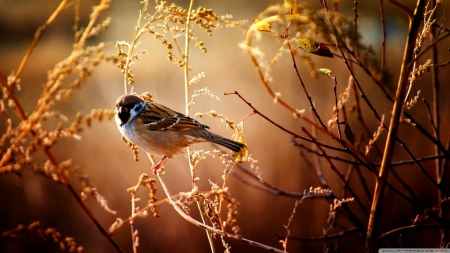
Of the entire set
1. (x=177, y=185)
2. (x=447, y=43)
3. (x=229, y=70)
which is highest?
(x=447, y=43)

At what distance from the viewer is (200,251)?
3.82 m

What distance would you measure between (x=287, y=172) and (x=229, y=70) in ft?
7.32

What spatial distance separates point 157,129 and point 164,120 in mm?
98

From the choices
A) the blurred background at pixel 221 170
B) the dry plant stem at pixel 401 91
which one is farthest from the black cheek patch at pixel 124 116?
the dry plant stem at pixel 401 91

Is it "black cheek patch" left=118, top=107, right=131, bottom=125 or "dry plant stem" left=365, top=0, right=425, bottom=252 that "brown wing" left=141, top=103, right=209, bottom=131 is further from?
"dry plant stem" left=365, top=0, right=425, bottom=252

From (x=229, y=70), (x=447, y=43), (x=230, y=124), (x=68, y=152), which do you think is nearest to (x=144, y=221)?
(x=68, y=152)

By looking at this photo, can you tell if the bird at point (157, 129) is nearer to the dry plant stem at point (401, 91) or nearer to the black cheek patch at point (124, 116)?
the black cheek patch at point (124, 116)

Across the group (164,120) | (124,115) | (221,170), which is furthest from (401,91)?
(221,170)

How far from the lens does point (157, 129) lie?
2.50 metres

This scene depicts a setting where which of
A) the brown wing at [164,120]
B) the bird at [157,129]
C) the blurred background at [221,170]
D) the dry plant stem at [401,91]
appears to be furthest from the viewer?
the blurred background at [221,170]

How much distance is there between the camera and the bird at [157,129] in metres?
2.28

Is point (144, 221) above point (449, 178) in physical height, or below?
below

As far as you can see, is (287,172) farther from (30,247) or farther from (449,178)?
(30,247)

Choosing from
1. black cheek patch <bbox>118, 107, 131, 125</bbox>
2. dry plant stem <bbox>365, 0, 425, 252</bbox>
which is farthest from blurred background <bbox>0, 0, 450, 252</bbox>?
dry plant stem <bbox>365, 0, 425, 252</bbox>
